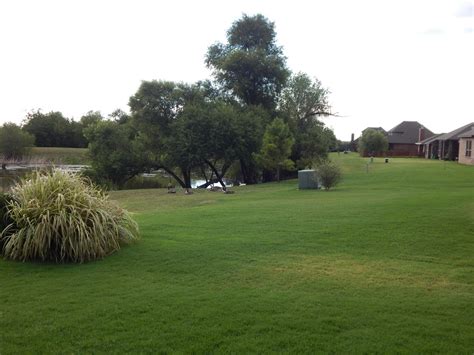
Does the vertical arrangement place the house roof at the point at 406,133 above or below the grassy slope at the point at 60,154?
above

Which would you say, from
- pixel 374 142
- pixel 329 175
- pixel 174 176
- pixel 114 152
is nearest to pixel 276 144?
pixel 329 175

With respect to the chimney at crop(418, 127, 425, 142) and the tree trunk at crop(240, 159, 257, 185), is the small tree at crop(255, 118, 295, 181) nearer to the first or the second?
the tree trunk at crop(240, 159, 257, 185)

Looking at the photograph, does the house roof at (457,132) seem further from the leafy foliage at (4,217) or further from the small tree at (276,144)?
the leafy foliage at (4,217)

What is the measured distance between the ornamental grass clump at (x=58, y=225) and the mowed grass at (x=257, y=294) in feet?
0.95

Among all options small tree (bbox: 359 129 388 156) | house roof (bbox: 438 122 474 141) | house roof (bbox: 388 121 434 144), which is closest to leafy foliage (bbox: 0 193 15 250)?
house roof (bbox: 438 122 474 141)

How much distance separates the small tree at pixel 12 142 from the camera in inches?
1994

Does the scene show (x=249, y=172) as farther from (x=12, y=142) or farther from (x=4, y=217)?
(x=12, y=142)

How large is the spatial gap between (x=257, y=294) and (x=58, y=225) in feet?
11.5

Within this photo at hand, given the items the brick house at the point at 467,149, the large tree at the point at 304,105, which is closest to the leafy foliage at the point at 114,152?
the large tree at the point at 304,105

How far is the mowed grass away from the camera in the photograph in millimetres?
4145

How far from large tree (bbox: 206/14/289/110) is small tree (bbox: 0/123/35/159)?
26.3 metres

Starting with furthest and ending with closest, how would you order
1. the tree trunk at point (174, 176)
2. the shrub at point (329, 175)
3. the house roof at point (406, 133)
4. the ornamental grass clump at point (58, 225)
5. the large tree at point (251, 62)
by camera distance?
1. the house roof at point (406, 133)
2. the large tree at point (251, 62)
3. the tree trunk at point (174, 176)
4. the shrub at point (329, 175)
5. the ornamental grass clump at point (58, 225)

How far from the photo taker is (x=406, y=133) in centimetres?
6769

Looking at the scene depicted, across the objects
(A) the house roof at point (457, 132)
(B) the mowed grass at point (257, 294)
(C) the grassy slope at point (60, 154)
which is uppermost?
(A) the house roof at point (457, 132)
